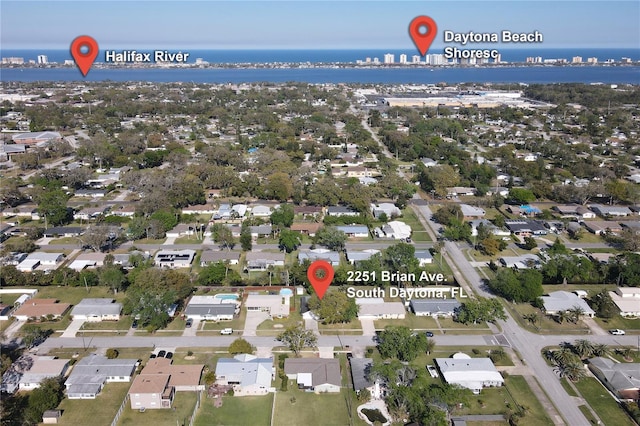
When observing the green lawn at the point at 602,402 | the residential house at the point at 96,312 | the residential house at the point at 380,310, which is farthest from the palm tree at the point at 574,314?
the residential house at the point at 96,312

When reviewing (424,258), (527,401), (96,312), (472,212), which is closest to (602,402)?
(527,401)

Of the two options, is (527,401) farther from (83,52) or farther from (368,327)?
(83,52)

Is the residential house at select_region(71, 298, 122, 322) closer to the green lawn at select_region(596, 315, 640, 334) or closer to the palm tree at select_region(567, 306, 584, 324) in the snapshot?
the palm tree at select_region(567, 306, 584, 324)

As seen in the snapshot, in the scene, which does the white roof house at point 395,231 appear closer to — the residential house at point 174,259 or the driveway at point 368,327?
the driveway at point 368,327

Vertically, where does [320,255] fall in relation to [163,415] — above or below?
above

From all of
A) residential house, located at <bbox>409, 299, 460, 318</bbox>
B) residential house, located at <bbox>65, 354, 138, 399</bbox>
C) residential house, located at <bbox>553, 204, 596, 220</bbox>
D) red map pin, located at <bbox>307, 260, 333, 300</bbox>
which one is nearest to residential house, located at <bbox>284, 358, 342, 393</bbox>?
red map pin, located at <bbox>307, 260, 333, 300</bbox>

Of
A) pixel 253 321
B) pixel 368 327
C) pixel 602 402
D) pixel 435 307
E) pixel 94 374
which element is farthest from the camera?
pixel 435 307
